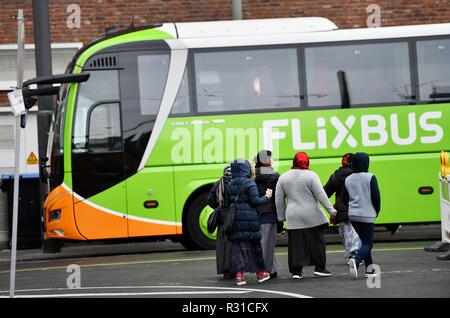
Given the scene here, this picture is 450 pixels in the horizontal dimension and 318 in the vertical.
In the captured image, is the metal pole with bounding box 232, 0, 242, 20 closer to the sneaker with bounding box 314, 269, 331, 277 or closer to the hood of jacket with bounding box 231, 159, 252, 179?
the hood of jacket with bounding box 231, 159, 252, 179

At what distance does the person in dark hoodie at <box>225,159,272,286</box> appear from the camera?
15.1 m

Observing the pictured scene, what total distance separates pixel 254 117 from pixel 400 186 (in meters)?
2.75

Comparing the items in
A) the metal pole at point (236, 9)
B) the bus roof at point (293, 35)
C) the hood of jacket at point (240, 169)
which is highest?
the metal pole at point (236, 9)

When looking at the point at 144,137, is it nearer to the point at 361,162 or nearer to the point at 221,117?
the point at 221,117

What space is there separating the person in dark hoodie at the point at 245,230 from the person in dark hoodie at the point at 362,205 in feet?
3.48

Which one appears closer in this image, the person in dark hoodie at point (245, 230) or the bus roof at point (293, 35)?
the person in dark hoodie at point (245, 230)

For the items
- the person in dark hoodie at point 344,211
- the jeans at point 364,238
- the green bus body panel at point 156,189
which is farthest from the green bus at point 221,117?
the jeans at point 364,238

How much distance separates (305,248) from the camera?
15297mm

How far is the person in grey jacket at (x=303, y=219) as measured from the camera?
1524 cm

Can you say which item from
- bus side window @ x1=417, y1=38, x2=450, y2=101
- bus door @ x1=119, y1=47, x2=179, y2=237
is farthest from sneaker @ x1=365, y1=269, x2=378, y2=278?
bus side window @ x1=417, y1=38, x2=450, y2=101

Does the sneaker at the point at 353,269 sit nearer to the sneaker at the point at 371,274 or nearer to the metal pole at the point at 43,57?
the sneaker at the point at 371,274

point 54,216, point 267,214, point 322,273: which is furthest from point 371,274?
point 54,216

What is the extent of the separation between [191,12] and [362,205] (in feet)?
43.3
